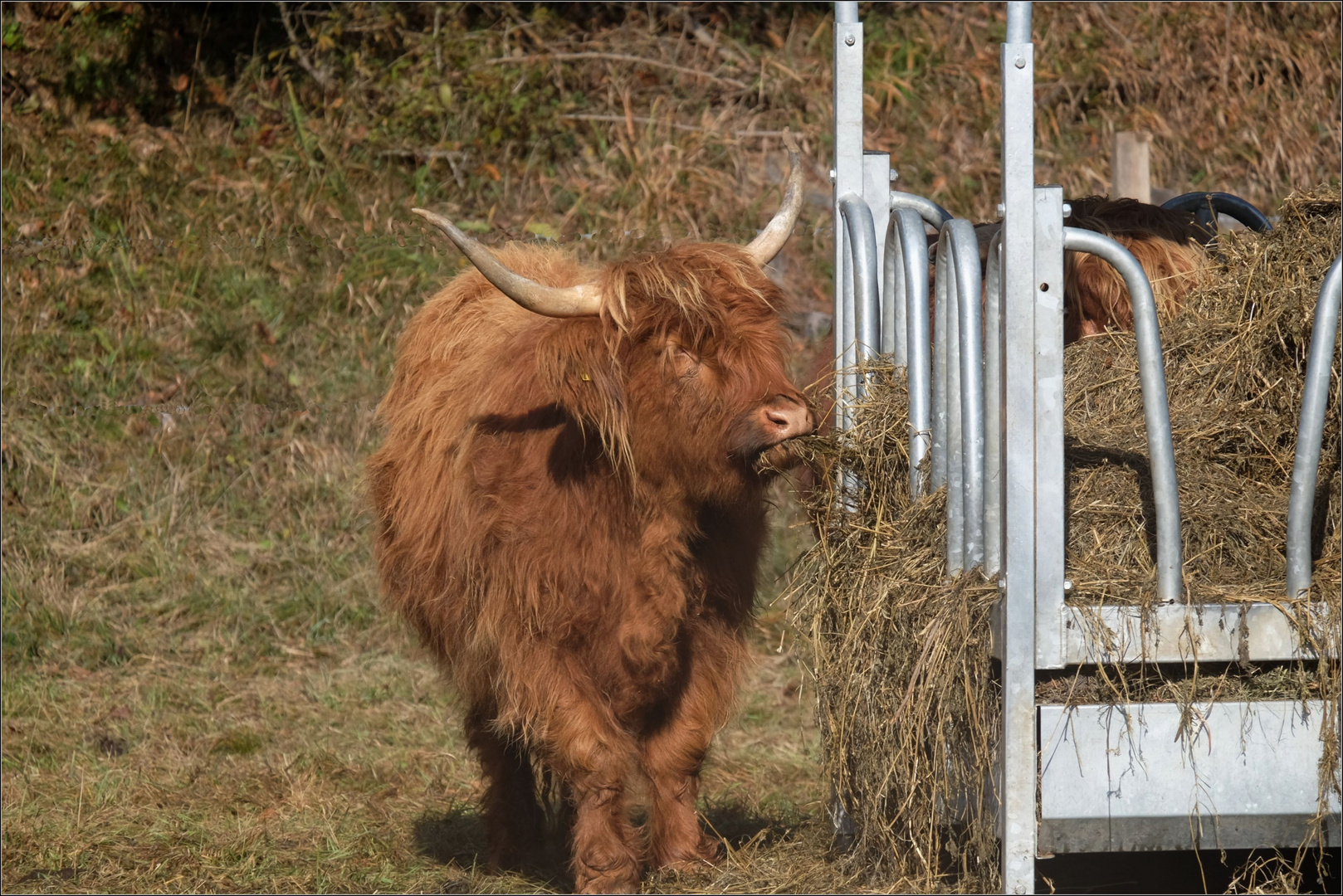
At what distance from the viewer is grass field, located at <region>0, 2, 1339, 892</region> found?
192 inches

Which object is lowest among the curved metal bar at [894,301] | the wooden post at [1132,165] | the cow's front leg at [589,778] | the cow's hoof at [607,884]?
the cow's hoof at [607,884]

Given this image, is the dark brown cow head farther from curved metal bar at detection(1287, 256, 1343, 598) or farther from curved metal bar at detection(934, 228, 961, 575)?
curved metal bar at detection(1287, 256, 1343, 598)

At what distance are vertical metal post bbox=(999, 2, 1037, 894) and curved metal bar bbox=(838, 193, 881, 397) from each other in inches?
30.4

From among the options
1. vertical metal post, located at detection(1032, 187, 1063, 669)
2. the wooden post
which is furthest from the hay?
the wooden post

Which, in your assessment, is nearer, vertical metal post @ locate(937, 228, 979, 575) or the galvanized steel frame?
the galvanized steel frame

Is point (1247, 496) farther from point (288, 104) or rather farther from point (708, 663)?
point (288, 104)

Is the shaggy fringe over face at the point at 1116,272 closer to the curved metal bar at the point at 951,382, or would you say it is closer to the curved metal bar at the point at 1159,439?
the curved metal bar at the point at 951,382

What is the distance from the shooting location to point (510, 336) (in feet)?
13.3

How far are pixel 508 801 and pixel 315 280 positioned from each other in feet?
15.9

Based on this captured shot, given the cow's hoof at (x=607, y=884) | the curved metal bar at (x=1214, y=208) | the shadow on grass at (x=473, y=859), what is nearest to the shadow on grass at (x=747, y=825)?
the cow's hoof at (x=607, y=884)

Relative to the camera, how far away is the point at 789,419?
328 centimetres

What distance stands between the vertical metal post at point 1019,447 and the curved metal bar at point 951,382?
0.26m

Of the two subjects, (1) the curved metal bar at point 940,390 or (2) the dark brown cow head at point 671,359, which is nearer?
(1) the curved metal bar at point 940,390

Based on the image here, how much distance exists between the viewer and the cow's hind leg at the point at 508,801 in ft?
14.1
